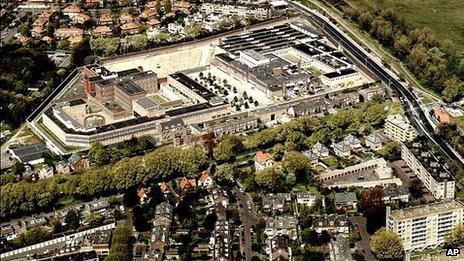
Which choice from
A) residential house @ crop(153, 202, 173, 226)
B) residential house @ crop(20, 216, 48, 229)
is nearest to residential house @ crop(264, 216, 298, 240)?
residential house @ crop(153, 202, 173, 226)

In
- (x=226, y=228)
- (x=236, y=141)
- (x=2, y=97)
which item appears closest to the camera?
(x=226, y=228)

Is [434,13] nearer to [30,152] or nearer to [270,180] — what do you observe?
[270,180]

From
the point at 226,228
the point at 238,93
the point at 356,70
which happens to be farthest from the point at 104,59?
the point at 226,228

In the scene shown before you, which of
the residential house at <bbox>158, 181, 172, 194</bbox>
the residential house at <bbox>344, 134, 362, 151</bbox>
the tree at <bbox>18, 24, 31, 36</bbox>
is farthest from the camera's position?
the tree at <bbox>18, 24, 31, 36</bbox>

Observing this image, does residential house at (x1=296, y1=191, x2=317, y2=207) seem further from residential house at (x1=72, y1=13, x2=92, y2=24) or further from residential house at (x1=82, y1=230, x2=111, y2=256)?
residential house at (x1=72, y1=13, x2=92, y2=24)

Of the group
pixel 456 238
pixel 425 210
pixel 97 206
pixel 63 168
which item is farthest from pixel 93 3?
pixel 456 238

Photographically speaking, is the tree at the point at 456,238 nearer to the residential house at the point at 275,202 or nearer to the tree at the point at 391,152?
the residential house at the point at 275,202

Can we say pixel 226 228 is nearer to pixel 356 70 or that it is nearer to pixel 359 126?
pixel 359 126
